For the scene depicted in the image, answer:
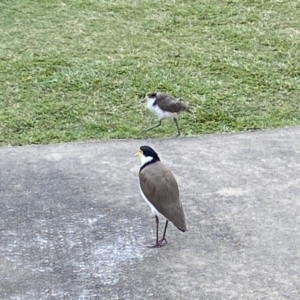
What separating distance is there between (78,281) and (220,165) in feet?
5.65

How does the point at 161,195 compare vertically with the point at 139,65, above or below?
above

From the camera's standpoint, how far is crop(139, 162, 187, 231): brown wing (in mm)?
4336

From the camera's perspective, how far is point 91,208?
491 cm

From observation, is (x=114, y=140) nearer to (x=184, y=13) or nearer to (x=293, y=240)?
(x=293, y=240)

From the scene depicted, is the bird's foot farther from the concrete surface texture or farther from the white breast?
the white breast

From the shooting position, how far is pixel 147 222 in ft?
15.6

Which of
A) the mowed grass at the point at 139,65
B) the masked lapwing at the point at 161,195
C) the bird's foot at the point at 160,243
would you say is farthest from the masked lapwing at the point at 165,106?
the bird's foot at the point at 160,243

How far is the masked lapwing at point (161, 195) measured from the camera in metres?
4.34

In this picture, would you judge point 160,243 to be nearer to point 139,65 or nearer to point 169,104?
point 169,104

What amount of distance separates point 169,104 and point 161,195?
1698 mm

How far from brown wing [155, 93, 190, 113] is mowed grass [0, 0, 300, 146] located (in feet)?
0.84

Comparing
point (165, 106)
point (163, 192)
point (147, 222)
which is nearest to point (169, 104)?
point (165, 106)

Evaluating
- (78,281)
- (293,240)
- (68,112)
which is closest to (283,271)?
(293,240)

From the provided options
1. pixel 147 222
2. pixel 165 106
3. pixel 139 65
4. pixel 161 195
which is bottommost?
pixel 139 65
